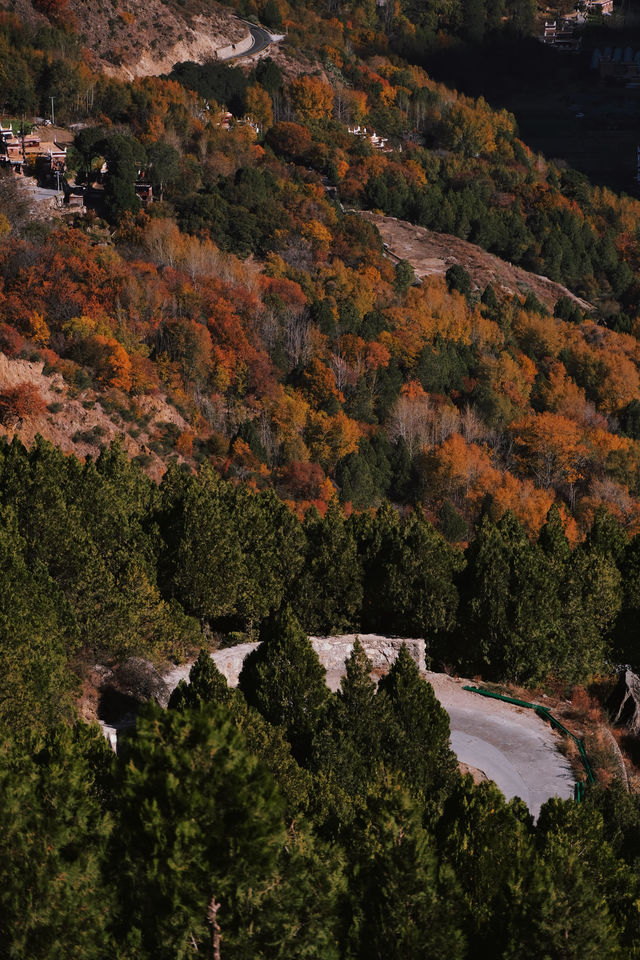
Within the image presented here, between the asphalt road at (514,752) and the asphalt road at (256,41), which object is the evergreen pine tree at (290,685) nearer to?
the asphalt road at (514,752)

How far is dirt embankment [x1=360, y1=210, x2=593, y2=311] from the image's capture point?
418 feet

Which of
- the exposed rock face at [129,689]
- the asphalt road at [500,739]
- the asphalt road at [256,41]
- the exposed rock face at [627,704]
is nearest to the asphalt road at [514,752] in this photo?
the asphalt road at [500,739]

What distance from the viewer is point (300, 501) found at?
8331 cm

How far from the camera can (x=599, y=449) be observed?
103438mm

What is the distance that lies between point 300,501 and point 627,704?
4556 cm

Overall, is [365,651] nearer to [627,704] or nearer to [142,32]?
[627,704]

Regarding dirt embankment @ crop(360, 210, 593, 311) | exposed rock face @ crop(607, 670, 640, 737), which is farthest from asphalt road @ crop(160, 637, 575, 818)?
dirt embankment @ crop(360, 210, 593, 311)

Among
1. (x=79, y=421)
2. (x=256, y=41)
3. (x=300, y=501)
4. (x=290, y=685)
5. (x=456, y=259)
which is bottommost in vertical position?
(x=456, y=259)

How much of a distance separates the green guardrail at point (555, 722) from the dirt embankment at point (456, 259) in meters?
87.9

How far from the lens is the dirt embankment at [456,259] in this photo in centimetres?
12731

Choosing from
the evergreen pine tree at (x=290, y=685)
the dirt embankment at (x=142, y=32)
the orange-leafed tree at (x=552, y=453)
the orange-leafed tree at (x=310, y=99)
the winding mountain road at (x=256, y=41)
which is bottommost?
the orange-leafed tree at (x=552, y=453)

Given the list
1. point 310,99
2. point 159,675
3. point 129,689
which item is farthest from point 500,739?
point 310,99

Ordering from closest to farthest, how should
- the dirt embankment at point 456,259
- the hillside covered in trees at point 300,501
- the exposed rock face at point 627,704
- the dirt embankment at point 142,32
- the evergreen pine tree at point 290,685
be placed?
the hillside covered in trees at point 300,501
the evergreen pine tree at point 290,685
the exposed rock face at point 627,704
the dirt embankment at point 456,259
the dirt embankment at point 142,32

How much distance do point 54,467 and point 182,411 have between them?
124ft
